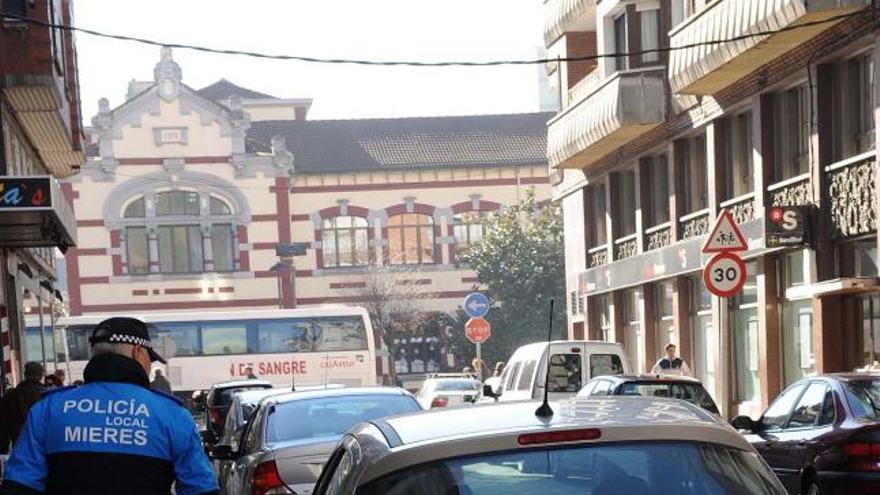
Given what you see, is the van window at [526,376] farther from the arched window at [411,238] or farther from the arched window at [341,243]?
the arched window at [411,238]

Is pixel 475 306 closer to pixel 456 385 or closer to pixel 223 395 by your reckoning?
pixel 456 385

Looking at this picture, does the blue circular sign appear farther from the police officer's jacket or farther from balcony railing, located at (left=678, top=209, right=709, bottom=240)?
the police officer's jacket

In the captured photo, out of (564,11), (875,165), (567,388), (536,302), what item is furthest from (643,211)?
(536,302)

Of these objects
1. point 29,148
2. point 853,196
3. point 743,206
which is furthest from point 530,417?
point 29,148

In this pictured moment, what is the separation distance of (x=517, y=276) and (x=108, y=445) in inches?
Result: 2550

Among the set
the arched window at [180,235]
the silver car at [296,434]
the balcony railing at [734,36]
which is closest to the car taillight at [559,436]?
the silver car at [296,434]

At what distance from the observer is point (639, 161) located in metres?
35.2

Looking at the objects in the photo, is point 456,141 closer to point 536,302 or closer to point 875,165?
point 536,302

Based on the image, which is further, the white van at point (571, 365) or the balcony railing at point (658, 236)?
the balcony railing at point (658, 236)

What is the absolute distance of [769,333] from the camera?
2703 centimetres

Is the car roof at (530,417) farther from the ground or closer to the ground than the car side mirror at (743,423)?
farther from the ground

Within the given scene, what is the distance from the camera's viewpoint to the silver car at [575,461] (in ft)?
16.4

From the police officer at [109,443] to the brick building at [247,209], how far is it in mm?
66585

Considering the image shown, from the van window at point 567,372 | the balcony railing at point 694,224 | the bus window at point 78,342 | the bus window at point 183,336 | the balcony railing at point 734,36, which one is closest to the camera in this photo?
the balcony railing at point 734,36
